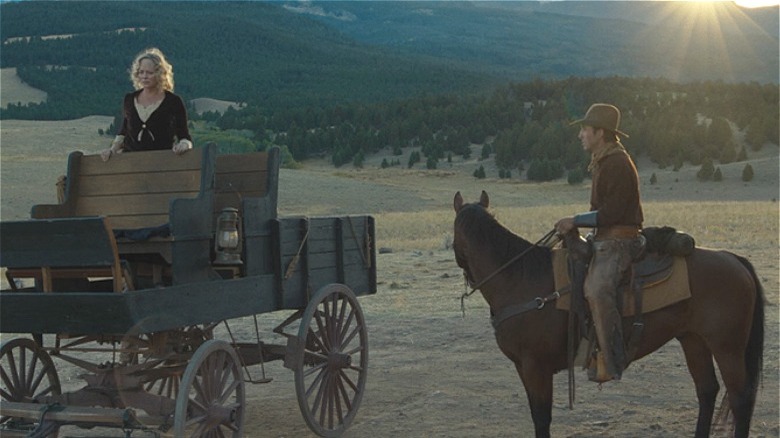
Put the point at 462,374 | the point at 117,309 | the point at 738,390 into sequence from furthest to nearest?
1. the point at 462,374
2. the point at 738,390
3. the point at 117,309

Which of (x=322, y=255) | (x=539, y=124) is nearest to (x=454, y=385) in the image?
(x=322, y=255)

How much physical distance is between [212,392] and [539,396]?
7.78 feet

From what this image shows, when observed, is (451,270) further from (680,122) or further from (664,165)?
(680,122)

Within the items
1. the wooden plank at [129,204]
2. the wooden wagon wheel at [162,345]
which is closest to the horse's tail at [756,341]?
the wooden wagon wheel at [162,345]

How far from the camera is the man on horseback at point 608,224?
6.91 m

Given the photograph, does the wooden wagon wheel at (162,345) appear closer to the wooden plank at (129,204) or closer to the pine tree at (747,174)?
the wooden plank at (129,204)

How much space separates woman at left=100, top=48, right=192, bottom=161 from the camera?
25.1 ft

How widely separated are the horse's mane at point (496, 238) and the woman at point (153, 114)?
7.70ft

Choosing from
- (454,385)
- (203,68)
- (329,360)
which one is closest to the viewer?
(329,360)

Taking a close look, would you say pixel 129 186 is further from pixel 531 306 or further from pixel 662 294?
pixel 662 294

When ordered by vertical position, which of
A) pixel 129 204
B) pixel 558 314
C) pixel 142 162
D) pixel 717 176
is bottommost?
pixel 717 176

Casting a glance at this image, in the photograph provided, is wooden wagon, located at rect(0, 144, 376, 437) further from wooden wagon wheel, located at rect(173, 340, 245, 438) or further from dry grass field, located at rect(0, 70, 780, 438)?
dry grass field, located at rect(0, 70, 780, 438)

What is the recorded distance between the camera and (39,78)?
153m

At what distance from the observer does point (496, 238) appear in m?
7.30
